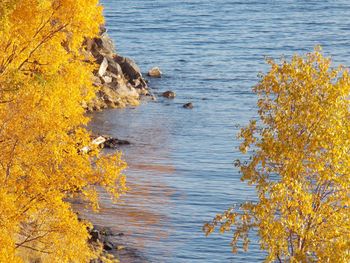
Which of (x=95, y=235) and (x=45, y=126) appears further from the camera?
(x=95, y=235)

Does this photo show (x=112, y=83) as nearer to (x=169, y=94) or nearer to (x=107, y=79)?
(x=107, y=79)

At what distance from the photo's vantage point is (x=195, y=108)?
80.9 metres

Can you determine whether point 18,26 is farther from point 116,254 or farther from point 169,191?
point 169,191

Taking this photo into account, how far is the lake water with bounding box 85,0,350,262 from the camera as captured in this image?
1937 inches

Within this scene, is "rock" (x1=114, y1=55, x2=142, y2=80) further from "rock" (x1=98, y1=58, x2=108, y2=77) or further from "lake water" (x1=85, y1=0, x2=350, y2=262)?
"rock" (x1=98, y1=58, x2=108, y2=77)

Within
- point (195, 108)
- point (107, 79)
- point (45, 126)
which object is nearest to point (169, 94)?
point (195, 108)

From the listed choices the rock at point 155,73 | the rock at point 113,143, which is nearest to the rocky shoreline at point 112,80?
the rock at point 155,73

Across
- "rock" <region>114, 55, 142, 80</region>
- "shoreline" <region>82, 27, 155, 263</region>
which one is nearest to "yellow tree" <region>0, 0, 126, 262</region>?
"shoreline" <region>82, 27, 155, 263</region>

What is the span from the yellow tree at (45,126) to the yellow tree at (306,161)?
18.9 feet

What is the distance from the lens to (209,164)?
203ft

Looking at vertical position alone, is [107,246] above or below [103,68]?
above

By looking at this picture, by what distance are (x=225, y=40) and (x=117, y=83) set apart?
44.0 meters

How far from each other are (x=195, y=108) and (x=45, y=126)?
4979cm

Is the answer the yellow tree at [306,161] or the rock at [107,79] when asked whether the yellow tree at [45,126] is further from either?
the rock at [107,79]
